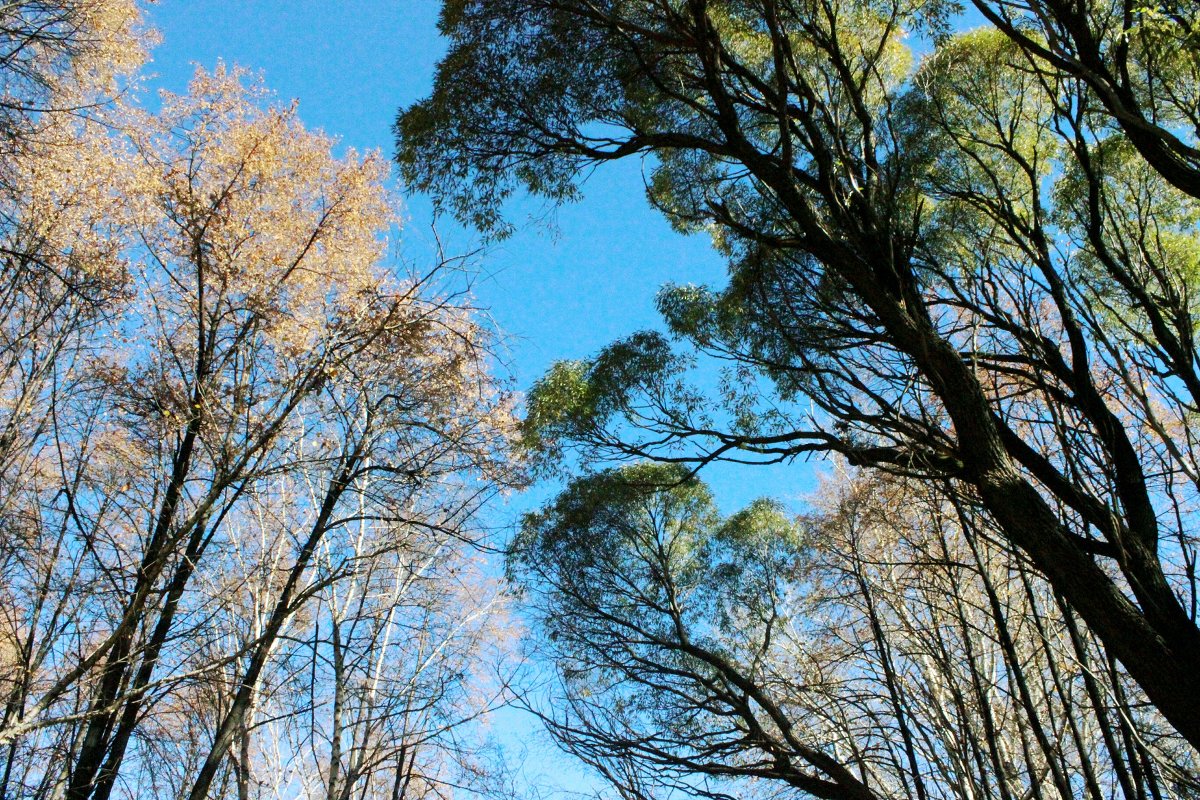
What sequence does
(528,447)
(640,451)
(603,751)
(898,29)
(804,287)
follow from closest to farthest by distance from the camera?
(603,751)
(804,287)
(640,451)
(898,29)
(528,447)

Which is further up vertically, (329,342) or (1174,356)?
(329,342)

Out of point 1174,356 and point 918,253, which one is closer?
point 1174,356

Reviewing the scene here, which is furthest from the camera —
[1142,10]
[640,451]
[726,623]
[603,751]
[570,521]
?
[726,623]

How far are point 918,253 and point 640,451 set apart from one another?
105 inches

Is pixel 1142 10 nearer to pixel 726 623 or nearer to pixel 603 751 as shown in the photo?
pixel 603 751

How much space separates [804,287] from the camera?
5.37 meters

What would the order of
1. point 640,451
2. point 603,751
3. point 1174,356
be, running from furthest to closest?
1. point 640,451
2. point 603,751
3. point 1174,356

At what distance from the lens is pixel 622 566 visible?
8.36 meters

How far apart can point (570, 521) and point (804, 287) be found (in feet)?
12.5

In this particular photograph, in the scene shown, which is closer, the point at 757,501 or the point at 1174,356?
the point at 1174,356

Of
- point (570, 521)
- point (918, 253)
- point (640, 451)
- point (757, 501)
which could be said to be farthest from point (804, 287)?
point (757, 501)

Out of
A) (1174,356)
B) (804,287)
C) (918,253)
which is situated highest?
(918,253)

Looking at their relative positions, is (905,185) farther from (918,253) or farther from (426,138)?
(426,138)

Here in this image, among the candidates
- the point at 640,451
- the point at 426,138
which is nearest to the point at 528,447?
the point at 640,451
